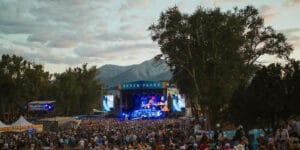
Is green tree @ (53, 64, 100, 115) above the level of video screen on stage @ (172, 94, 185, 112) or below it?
above

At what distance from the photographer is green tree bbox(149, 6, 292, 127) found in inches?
1417

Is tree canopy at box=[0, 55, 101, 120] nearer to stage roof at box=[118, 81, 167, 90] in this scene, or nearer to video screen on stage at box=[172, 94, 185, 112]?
stage roof at box=[118, 81, 167, 90]

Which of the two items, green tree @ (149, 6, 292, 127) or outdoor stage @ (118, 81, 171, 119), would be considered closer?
green tree @ (149, 6, 292, 127)

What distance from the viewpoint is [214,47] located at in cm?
3691

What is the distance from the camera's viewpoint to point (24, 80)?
80625mm

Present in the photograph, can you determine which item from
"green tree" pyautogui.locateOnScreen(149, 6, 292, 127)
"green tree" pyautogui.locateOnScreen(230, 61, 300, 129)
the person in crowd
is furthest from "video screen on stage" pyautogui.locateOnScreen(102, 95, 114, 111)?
the person in crowd

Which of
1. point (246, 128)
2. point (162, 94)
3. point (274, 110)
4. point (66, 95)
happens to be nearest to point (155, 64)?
point (246, 128)

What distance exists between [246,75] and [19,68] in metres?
53.3

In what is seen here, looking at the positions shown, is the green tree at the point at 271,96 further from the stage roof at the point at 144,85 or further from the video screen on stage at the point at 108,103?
the video screen on stage at the point at 108,103

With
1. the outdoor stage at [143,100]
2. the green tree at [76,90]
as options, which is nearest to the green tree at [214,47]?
the outdoor stage at [143,100]

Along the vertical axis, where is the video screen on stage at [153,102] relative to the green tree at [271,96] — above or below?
above

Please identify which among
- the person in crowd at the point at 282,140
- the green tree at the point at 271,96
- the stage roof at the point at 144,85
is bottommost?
the person in crowd at the point at 282,140

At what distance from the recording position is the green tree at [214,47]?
36.0 meters

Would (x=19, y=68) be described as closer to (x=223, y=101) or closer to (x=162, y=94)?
(x=162, y=94)
